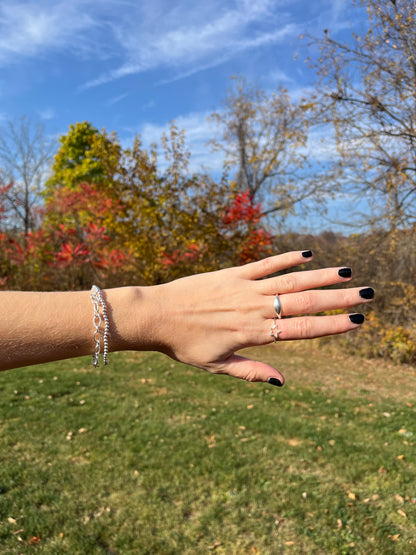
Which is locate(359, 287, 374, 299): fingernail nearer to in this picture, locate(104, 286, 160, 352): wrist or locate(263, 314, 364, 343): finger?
locate(263, 314, 364, 343): finger

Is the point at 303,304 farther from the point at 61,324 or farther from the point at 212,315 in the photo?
the point at 61,324

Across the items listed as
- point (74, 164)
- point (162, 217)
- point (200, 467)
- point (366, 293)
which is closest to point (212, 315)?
point (366, 293)

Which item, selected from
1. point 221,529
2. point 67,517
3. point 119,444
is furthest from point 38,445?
point 221,529

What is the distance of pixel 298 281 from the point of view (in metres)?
1.31

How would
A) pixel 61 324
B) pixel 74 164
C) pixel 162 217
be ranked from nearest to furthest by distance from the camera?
pixel 61 324, pixel 162 217, pixel 74 164

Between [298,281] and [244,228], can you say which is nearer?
[298,281]

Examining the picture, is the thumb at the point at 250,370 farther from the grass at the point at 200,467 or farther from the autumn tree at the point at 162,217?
the autumn tree at the point at 162,217

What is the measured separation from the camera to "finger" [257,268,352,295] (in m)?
1.30

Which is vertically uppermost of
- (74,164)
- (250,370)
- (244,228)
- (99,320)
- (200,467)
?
(74,164)

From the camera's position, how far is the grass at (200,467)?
336 centimetres

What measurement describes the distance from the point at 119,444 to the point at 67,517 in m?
1.26

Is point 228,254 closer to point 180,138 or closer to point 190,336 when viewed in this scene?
point 180,138

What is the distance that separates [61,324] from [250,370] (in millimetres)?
555

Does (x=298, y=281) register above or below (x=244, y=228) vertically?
below
